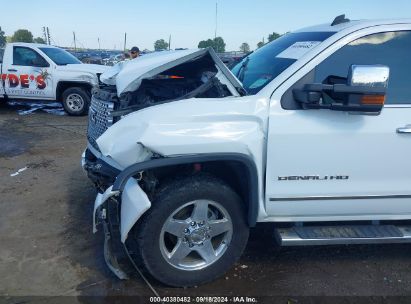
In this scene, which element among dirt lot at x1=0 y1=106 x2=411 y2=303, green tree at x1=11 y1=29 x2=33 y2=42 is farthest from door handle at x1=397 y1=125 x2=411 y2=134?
green tree at x1=11 y1=29 x2=33 y2=42

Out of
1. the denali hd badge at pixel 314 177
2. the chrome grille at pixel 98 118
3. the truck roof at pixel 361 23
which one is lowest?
the denali hd badge at pixel 314 177

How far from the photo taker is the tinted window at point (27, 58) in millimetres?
9984

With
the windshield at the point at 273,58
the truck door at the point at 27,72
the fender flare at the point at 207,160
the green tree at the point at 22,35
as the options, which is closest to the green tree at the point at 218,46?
the windshield at the point at 273,58

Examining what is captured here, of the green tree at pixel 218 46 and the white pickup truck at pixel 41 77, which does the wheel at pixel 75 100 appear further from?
the green tree at pixel 218 46

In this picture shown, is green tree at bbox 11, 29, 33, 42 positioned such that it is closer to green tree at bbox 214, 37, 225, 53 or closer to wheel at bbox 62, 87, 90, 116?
wheel at bbox 62, 87, 90, 116

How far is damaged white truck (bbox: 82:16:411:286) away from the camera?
2742 millimetres

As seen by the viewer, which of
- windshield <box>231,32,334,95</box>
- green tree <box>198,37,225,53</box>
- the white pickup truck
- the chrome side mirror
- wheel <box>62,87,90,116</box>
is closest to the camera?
the chrome side mirror

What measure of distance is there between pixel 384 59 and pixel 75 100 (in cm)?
856

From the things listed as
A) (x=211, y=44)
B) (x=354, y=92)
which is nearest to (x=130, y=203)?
(x=354, y=92)

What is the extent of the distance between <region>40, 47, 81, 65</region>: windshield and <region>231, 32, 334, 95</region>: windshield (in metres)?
7.44

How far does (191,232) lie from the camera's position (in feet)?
9.71

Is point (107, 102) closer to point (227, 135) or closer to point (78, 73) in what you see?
point (227, 135)

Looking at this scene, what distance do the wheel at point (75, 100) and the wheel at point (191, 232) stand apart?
25.4ft

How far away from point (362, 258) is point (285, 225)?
80cm
